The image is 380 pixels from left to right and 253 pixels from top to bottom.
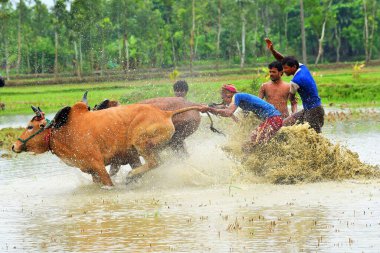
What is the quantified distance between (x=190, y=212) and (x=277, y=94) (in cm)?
309

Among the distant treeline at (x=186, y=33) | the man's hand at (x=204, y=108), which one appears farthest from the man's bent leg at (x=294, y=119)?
the distant treeline at (x=186, y=33)

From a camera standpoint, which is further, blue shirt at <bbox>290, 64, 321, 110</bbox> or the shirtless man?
the shirtless man

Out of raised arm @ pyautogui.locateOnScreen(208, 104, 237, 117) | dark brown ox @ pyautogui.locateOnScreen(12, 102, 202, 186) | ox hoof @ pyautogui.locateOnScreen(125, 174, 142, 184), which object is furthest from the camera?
ox hoof @ pyautogui.locateOnScreen(125, 174, 142, 184)

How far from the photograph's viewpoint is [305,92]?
11680 millimetres

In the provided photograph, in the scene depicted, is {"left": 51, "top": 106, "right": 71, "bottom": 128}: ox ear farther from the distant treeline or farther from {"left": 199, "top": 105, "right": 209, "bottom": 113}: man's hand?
the distant treeline

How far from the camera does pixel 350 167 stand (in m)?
11.5

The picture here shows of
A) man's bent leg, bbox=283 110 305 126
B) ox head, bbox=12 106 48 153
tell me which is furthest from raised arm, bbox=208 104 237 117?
ox head, bbox=12 106 48 153

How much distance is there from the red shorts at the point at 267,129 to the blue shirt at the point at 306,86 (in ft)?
1.58

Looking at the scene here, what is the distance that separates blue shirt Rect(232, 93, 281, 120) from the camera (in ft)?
37.1

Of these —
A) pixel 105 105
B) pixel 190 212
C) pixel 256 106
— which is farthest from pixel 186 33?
pixel 190 212

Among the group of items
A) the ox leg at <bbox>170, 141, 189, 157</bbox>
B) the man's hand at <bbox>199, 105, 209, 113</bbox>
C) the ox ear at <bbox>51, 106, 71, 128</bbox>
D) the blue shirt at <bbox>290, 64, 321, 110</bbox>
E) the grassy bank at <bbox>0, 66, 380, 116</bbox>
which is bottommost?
the grassy bank at <bbox>0, 66, 380, 116</bbox>

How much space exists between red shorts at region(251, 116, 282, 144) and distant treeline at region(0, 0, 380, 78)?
178ft

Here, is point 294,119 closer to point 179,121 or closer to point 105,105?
point 179,121

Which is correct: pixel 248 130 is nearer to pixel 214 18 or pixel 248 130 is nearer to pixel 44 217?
pixel 44 217
